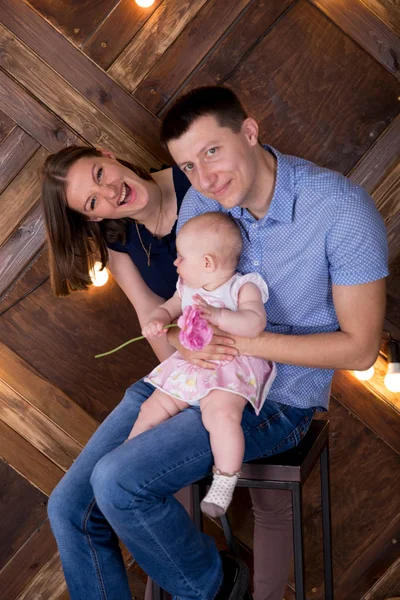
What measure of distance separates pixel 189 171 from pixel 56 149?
91 centimetres

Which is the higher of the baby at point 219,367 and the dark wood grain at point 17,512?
the baby at point 219,367

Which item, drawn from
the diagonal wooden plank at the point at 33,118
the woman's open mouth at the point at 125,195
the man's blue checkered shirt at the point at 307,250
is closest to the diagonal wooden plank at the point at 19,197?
the diagonal wooden plank at the point at 33,118

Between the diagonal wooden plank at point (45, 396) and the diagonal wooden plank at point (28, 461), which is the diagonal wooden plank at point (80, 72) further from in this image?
the diagonal wooden plank at point (28, 461)

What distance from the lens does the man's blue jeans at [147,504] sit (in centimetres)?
162

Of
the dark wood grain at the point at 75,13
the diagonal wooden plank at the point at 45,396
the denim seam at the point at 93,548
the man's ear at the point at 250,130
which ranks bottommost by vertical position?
the diagonal wooden plank at the point at 45,396

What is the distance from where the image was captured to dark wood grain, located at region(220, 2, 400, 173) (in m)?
2.42

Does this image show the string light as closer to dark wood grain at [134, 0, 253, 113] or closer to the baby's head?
the baby's head

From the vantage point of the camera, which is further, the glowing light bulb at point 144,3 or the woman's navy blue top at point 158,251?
the glowing light bulb at point 144,3

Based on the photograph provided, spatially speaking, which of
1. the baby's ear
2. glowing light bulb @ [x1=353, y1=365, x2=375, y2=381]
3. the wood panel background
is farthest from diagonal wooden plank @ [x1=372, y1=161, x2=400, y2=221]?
the baby's ear

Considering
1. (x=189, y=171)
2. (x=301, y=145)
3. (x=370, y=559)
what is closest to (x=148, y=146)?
(x=301, y=145)

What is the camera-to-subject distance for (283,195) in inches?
68.9

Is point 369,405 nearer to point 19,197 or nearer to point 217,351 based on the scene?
point 217,351

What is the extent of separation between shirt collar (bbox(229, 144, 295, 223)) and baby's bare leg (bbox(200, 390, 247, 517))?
1.65 feet

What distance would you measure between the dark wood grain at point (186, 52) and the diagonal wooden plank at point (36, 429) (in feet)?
4.25
